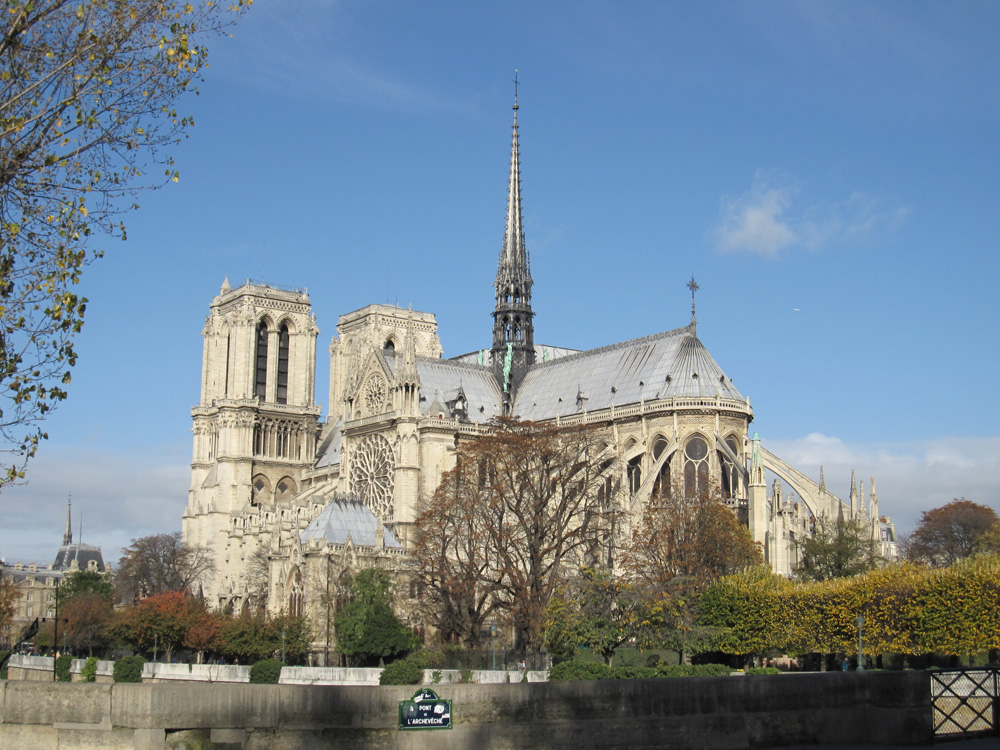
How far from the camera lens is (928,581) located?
46469mm

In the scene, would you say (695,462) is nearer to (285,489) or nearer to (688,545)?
(688,545)

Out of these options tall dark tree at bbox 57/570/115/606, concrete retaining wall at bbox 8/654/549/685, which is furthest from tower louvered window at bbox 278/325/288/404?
concrete retaining wall at bbox 8/654/549/685

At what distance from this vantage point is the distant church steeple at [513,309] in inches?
3418

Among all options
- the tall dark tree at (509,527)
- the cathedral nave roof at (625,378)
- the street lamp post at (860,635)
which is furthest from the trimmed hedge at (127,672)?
the cathedral nave roof at (625,378)

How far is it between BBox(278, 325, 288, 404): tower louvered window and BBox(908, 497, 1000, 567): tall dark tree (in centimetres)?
5044

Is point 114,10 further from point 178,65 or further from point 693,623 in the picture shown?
point 693,623

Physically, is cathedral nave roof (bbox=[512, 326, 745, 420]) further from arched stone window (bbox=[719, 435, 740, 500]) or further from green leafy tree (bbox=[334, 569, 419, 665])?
green leafy tree (bbox=[334, 569, 419, 665])

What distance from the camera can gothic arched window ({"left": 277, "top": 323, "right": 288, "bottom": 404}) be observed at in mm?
105938

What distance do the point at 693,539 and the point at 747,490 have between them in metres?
10.1

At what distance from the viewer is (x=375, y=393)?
79.0 m

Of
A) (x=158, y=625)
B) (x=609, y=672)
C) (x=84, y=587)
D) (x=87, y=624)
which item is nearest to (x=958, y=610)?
(x=609, y=672)

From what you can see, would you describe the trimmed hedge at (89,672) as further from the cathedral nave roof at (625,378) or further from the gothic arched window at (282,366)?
the gothic arched window at (282,366)

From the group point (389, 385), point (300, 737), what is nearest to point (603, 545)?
point (389, 385)

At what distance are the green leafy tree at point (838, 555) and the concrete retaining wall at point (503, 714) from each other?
1620 inches
